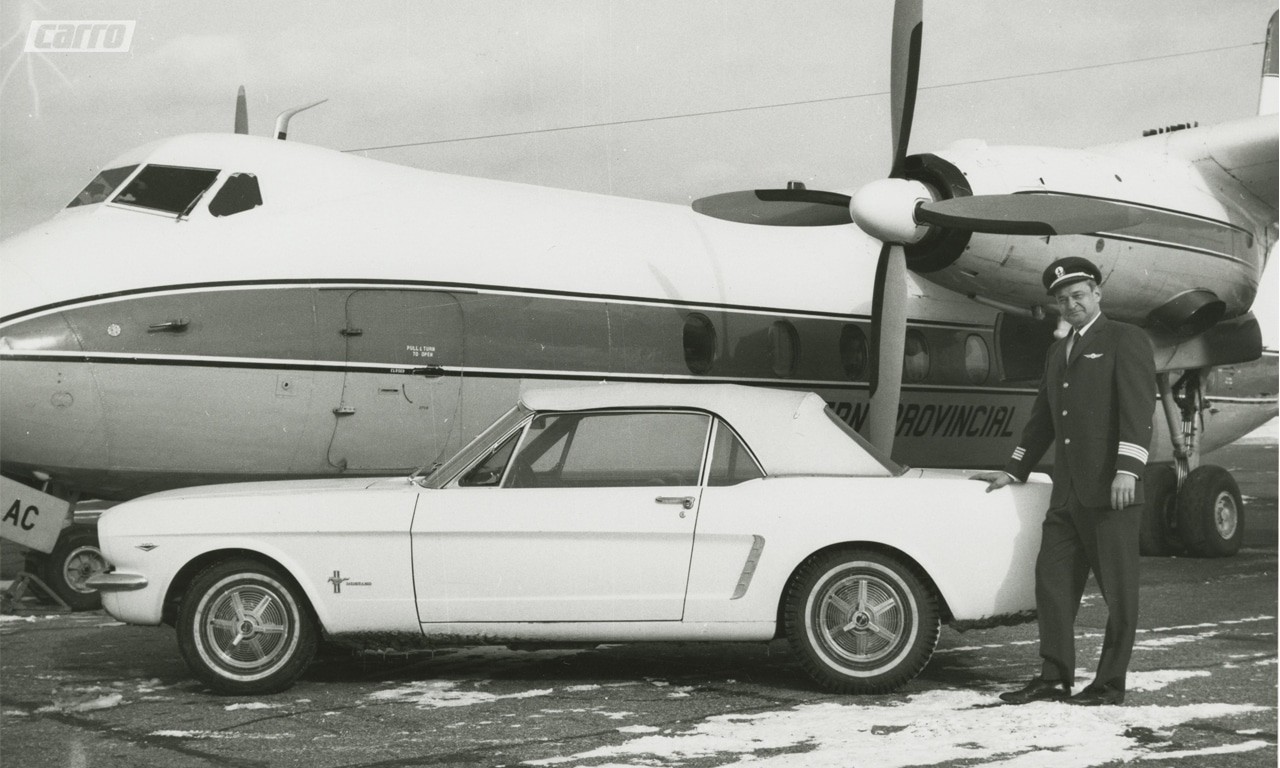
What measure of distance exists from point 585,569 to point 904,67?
298 inches

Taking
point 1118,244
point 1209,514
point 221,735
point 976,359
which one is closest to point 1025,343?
point 976,359

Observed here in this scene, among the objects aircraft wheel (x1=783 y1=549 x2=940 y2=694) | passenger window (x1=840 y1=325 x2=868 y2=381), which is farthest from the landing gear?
aircraft wheel (x1=783 y1=549 x2=940 y2=694)

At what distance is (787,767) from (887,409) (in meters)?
6.38

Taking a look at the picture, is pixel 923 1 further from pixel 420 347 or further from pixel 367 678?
pixel 367 678

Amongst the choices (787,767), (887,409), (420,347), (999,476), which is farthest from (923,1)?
(787,767)

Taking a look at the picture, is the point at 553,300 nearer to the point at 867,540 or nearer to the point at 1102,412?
the point at 867,540

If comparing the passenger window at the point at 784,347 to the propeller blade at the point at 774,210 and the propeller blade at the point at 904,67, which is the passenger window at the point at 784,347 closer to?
the propeller blade at the point at 774,210

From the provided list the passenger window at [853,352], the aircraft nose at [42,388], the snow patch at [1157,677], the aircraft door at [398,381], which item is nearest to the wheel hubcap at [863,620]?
the snow patch at [1157,677]

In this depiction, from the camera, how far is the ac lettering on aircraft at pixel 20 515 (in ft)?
28.4

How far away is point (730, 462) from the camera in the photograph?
630cm

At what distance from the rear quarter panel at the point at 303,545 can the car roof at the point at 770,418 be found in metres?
1.03

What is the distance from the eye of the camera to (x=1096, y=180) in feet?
37.3

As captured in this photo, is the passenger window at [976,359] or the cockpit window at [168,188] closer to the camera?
the cockpit window at [168,188]

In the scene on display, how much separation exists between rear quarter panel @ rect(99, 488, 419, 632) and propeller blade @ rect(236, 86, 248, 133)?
1052cm
